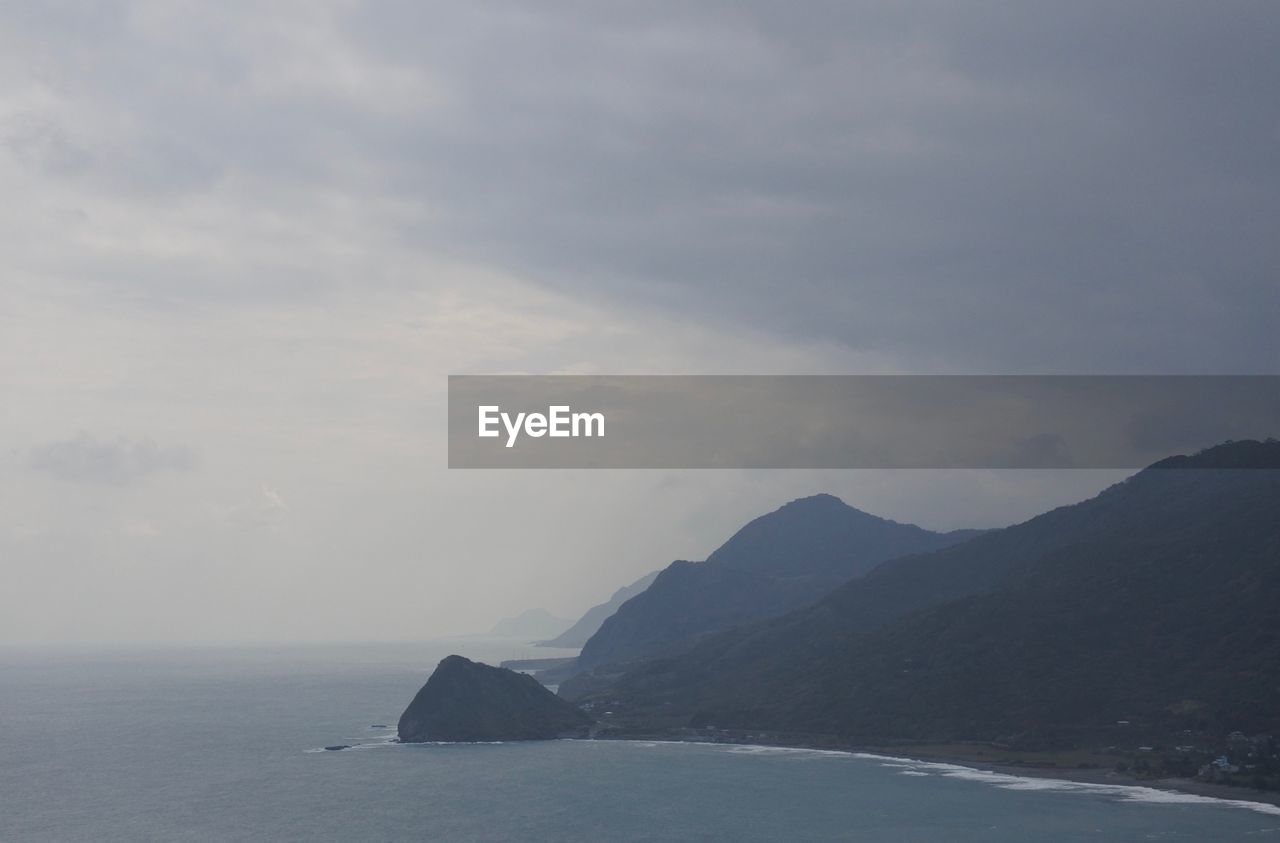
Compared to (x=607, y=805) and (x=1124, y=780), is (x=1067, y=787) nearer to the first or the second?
(x=1124, y=780)

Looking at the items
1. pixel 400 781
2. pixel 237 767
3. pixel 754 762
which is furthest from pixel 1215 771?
pixel 237 767

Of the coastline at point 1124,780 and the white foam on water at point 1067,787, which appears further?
the coastline at point 1124,780

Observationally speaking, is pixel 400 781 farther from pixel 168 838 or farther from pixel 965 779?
pixel 965 779

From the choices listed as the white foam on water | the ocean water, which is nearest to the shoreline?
the white foam on water

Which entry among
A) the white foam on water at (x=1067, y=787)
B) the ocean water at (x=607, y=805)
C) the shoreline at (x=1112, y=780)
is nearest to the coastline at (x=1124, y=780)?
the shoreline at (x=1112, y=780)

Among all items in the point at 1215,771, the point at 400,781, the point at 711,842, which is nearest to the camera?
the point at 711,842

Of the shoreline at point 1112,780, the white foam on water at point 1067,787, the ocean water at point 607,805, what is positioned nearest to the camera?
the ocean water at point 607,805

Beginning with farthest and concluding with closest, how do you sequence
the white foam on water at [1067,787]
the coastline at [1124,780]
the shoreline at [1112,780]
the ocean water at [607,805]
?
1. the coastline at [1124,780]
2. the shoreline at [1112,780]
3. the white foam on water at [1067,787]
4. the ocean water at [607,805]

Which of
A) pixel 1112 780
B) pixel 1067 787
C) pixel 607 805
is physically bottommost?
pixel 607 805

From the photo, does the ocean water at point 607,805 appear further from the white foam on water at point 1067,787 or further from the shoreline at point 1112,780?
the shoreline at point 1112,780

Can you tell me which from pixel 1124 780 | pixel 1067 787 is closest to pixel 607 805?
pixel 1067 787

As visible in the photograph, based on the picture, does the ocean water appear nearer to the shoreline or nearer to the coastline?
the shoreline
